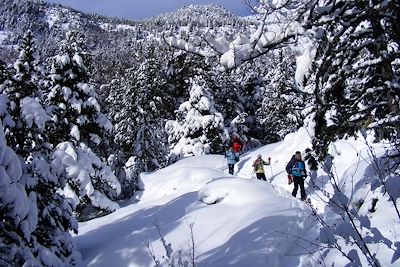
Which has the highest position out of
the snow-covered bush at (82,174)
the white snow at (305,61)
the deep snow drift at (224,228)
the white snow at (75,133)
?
the white snow at (75,133)

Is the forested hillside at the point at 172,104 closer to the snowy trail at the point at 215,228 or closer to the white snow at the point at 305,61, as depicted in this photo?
the white snow at the point at 305,61

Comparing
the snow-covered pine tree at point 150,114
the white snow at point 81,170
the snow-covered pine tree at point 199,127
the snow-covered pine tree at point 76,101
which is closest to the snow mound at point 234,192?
the white snow at point 81,170

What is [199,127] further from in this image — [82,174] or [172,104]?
[82,174]

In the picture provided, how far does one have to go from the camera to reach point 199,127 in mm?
27891

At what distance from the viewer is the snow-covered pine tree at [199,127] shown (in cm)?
2777

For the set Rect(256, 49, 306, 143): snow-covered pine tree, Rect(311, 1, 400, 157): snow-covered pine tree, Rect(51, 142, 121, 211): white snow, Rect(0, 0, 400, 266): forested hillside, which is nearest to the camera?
Rect(0, 0, 400, 266): forested hillside

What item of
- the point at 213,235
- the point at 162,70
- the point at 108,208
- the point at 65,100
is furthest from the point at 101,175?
the point at 162,70

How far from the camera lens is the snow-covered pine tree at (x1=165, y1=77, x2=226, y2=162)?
27766 millimetres

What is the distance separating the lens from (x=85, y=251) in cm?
1141

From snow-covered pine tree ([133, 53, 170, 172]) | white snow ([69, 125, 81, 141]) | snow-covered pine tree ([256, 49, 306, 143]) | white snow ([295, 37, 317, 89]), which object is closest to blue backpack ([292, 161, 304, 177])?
white snow ([69, 125, 81, 141])

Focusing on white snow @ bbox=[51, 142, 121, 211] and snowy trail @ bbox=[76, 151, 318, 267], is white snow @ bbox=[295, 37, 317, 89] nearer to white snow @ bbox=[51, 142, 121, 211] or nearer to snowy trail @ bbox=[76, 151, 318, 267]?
snowy trail @ bbox=[76, 151, 318, 267]

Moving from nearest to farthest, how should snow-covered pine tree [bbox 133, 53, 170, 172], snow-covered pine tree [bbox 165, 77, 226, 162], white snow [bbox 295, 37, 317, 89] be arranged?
white snow [bbox 295, 37, 317, 89] → snow-covered pine tree [bbox 165, 77, 226, 162] → snow-covered pine tree [bbox 133, 53, 170, 172]

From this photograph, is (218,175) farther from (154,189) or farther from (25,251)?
(25,251)

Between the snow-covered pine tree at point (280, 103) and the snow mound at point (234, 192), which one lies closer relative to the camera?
the snow mound at point (234, 192)
